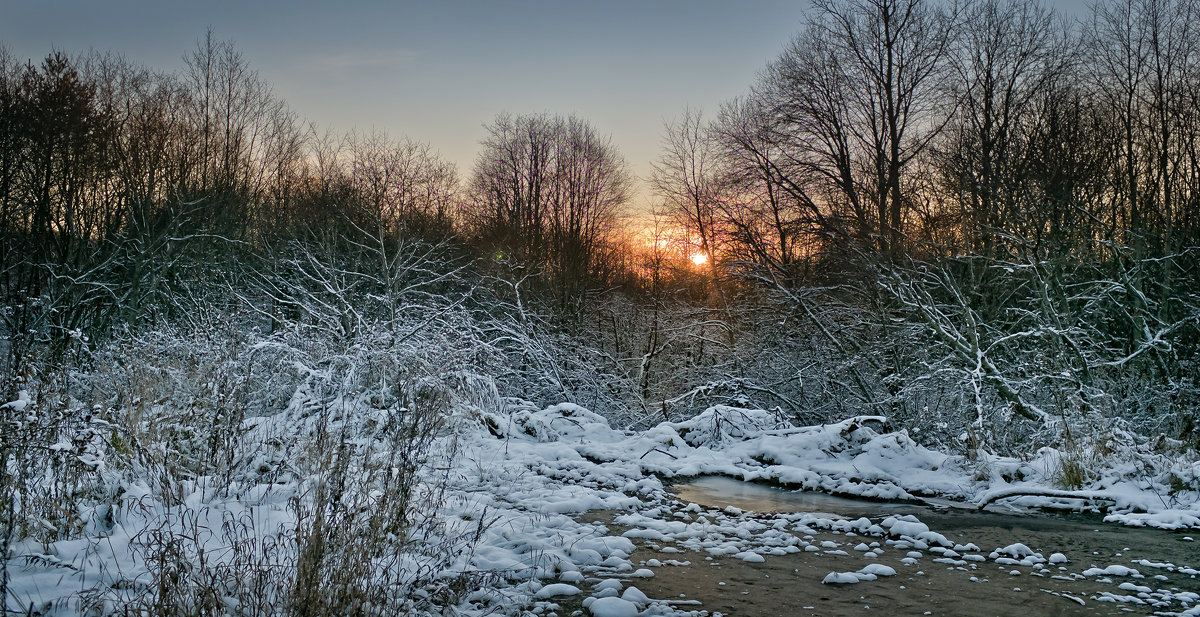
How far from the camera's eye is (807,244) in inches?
741

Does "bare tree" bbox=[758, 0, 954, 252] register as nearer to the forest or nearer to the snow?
the forest

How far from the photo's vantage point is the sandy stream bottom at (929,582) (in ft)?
14.2

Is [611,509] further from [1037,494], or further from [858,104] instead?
[858,104]

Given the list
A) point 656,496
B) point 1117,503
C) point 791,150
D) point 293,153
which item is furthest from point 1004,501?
point 293,153

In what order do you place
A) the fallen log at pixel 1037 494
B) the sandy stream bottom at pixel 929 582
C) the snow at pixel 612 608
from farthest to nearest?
the fallen log at pixel 1037 494 → the sandy stream bottom at pixel 929 582 → the snow at pixel 612 608

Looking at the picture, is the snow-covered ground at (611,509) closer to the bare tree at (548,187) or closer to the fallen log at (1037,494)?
the fallen log at (1037,494)

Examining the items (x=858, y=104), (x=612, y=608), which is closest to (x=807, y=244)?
(x=858, y=104)

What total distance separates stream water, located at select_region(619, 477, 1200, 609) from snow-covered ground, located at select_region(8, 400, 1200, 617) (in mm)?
84

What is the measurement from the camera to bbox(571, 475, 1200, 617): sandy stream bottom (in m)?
4.34

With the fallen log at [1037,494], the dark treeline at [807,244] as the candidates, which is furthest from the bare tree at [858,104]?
the fallen log at [1037,494]

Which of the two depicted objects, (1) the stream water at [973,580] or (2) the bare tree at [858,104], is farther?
(2) the bare tree at [858,104]

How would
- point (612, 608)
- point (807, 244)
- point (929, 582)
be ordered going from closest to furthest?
1. point (612, 608)
2. point (929, 582)
3. point (807, 244)

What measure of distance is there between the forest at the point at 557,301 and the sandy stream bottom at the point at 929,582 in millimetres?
1441

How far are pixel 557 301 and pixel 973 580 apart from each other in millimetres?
15455
